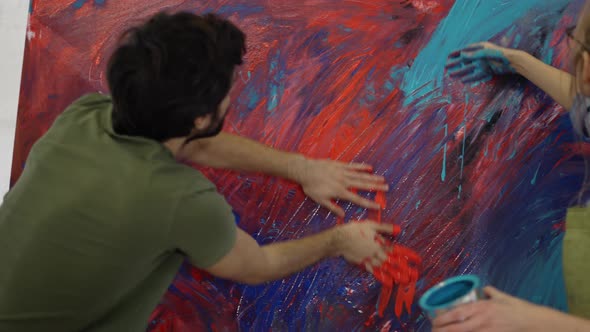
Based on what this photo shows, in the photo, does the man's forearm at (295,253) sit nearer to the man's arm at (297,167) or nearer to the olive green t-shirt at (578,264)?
the man's arm at (297,167)

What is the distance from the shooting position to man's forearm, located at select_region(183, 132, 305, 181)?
4.22ft

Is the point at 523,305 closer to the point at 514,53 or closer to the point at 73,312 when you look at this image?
the point at 514,53

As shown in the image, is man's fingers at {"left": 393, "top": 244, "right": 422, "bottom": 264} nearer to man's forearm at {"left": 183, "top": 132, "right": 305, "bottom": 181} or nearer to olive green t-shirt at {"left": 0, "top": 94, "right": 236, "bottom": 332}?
man's forearm at {"left": 183, "top": 132, "right": 305, "bottom": 181}

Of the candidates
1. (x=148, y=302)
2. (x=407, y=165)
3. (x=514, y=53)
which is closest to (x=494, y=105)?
(x=514, y=53)

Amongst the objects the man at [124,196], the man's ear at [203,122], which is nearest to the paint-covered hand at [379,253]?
the man at [124,196]

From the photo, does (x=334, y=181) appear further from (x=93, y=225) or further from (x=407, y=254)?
(x=93, y=225)

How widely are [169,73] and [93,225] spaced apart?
31 cm

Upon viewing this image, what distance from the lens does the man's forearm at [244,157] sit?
50.6 inches

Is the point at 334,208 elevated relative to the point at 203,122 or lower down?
lower down

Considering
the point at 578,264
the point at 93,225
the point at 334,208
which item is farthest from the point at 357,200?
the point at 93,225

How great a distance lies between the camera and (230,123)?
136cm

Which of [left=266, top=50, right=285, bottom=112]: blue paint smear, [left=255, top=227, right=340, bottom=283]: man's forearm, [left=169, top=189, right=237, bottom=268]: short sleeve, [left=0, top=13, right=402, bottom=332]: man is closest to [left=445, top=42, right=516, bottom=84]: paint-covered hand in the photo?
[left=266, top=50, right=285, bottom=112]: blue paint smear

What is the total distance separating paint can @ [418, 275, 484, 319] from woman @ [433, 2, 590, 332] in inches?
0.5

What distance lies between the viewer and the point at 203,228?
923mm
